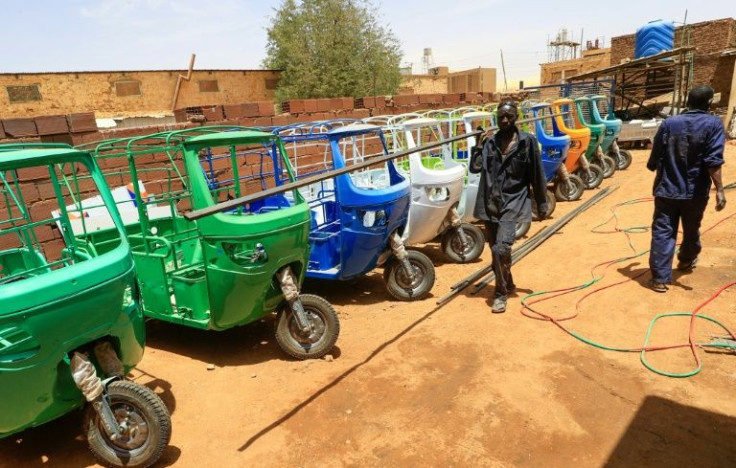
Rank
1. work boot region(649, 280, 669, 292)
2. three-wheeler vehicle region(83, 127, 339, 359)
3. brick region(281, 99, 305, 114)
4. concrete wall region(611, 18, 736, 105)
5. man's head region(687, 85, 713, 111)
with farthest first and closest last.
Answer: concrete wall region(611, 18, 736, 105) < brick region(281, 99, 305, 114) < work boot region(649, 280, 669, 292) < man's head region(687, 85, 713, 111) < three-wheeler vehicle region(83, 127, 339, 359)

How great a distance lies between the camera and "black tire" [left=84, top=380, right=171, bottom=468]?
278cm

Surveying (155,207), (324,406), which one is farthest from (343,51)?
(324,406)

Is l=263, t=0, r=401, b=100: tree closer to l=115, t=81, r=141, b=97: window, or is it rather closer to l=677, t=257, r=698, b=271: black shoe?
l=115, t=81, r=141, b=97: window

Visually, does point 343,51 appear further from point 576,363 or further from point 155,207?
point 576,363

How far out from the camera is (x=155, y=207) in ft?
20.0

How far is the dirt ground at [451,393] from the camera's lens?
2.98 metres

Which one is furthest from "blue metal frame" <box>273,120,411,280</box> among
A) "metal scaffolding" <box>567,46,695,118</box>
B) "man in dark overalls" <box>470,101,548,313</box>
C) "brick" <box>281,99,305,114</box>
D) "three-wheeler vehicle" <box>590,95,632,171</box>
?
"metal scaffolding" <box>567,46,695,118</box>

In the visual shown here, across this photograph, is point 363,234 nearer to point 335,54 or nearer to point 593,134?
point 593,134

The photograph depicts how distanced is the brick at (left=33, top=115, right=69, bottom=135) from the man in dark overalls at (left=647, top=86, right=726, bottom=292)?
6678 mm

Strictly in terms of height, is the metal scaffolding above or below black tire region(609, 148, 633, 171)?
above

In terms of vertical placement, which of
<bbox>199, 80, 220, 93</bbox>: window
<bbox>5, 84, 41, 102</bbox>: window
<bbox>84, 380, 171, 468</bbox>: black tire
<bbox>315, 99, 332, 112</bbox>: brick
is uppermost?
<bbox>5, 84, 41, 102</bbox>: window

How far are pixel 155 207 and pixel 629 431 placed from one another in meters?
5.53

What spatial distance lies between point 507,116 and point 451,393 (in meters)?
2.74

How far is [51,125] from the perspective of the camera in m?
5.77
